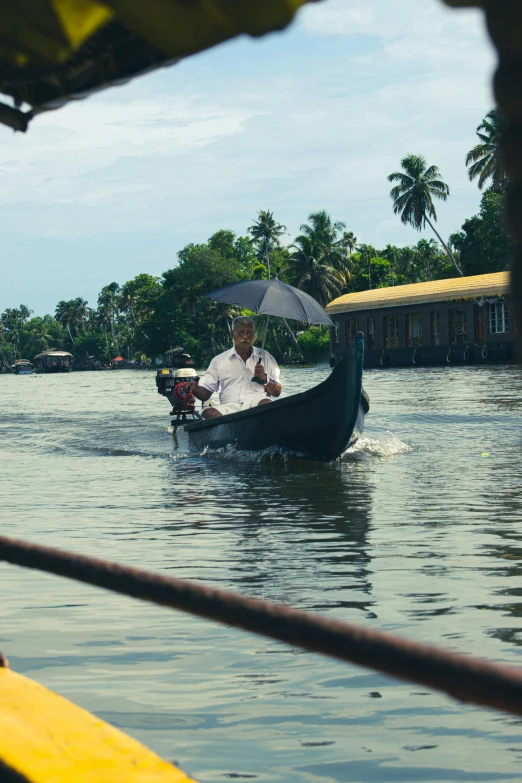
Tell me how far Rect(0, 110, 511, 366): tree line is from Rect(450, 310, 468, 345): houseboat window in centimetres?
411

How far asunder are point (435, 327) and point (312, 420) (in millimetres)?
27723

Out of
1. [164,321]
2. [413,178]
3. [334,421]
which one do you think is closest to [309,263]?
[413,178]

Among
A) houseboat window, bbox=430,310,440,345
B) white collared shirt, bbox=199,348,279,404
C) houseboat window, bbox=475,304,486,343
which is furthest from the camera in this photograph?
houseboat window, bbox=430,310,440,345

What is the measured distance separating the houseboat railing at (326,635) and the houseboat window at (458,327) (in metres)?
36.7

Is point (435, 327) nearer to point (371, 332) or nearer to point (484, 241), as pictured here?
point (371, 332)

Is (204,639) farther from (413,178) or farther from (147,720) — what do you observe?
(413,178)

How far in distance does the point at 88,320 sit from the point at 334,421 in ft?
462

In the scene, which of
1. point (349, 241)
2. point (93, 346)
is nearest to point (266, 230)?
point (349, 241)

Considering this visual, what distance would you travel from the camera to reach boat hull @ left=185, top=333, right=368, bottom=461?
1116 cm

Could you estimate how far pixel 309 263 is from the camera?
65188mm

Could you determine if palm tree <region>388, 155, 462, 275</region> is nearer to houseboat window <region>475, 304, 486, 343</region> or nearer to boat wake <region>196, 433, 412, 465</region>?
houseboat window <region>475, 304, 486, 343</region>

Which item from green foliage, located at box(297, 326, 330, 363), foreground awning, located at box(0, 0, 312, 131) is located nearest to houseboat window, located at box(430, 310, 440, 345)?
green foliage, located at box(297, 326, 330, 363)

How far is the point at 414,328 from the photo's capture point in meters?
39.5

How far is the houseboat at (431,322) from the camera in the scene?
3609 centimetres
